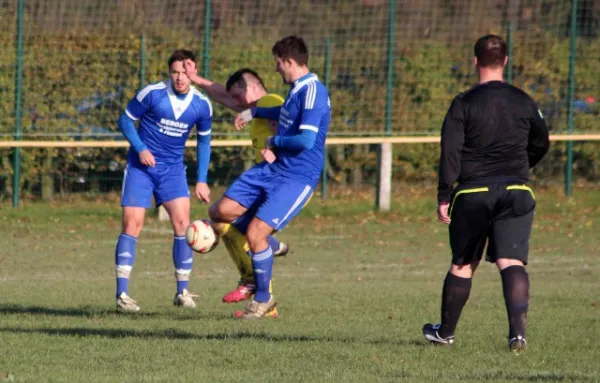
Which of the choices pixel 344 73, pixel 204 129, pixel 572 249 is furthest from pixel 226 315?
pixel 344 73

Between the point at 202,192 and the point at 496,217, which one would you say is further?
the point at 202,192

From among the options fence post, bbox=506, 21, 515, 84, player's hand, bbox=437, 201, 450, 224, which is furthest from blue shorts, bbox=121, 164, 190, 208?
fence post, bbox=506, 21, 515, 84

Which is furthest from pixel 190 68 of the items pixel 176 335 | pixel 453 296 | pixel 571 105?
pixel 571 105

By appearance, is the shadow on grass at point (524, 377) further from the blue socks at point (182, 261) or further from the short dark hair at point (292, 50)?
the blue socks at point (182, 261)

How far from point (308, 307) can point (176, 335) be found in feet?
7.02

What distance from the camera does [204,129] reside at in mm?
10602

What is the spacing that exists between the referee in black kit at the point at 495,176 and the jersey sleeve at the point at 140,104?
3583mm

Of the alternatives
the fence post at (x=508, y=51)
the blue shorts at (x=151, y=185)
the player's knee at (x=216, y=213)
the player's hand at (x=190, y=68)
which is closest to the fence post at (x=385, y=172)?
the fence post at (x=508, y=51)

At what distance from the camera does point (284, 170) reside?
9.41 meters

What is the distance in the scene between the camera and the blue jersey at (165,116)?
10367mm

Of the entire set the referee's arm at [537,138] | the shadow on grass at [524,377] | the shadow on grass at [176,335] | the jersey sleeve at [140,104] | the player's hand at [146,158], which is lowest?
the shadow on grass at [176,335]

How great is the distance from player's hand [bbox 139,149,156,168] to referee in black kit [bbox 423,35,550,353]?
330 centimetres

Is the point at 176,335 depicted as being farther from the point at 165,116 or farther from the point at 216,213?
the point at 165,116

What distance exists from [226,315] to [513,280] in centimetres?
299
